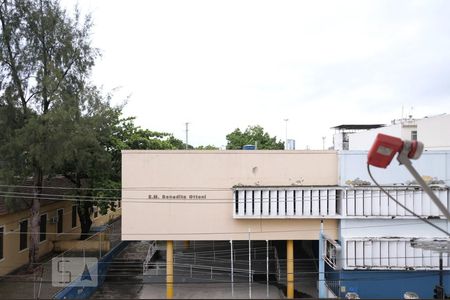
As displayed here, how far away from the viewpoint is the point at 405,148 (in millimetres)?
4137

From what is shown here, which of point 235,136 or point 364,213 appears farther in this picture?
point 235,136

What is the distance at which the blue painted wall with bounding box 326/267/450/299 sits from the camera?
53.4 ft

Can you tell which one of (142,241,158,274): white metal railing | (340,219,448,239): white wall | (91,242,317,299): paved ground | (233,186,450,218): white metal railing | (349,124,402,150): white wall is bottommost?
(91,242,317,299): paved ground

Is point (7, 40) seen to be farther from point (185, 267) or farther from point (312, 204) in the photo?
point (312, 204)

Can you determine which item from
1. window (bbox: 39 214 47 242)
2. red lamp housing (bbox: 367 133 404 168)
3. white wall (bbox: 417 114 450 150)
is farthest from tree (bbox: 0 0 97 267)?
white wall (bbox: 417 114 450 150)

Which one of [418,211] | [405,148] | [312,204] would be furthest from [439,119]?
[405,148]

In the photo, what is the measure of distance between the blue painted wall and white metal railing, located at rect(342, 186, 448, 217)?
2388 mm

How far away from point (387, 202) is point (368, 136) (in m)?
23.8

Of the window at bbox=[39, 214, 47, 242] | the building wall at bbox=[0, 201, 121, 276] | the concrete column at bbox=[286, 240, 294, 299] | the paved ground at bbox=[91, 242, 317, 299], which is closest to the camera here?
the concrete column at bbox=[286, 240, 294, 299]

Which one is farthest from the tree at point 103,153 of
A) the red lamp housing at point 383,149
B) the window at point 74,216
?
the red lamp housing at point 383,149

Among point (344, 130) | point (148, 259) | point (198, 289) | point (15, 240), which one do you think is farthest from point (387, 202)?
point (344, 130)

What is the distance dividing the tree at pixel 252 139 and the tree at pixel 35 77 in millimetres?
27629

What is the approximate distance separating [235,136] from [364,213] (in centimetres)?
3142

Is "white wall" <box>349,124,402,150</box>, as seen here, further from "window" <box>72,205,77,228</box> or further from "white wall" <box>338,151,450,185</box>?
"window" <box>72,205,77,228</box>
